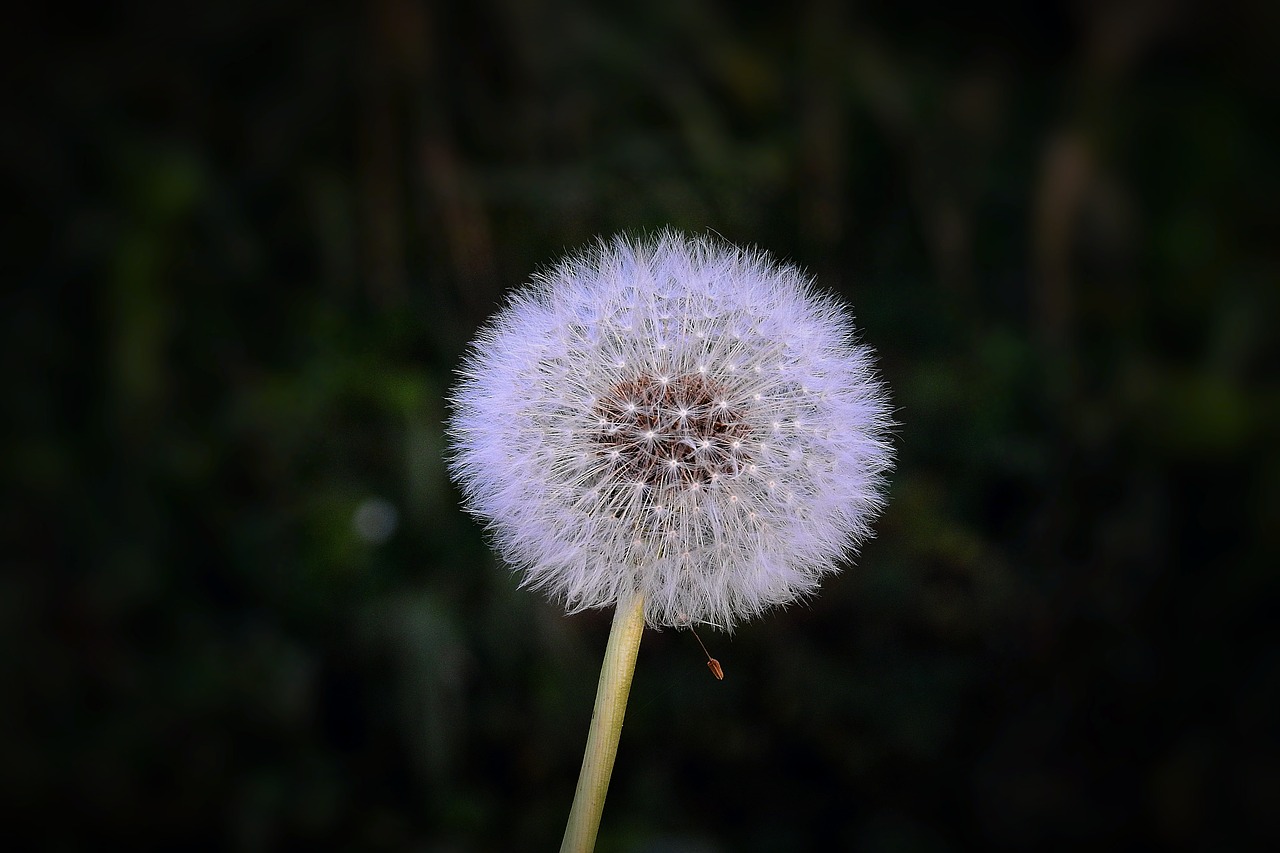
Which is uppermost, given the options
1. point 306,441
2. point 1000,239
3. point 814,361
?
point 1000,239

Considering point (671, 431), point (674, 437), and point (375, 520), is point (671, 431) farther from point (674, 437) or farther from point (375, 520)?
point (375, 520)

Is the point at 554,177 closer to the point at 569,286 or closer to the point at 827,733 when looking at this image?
the point at 569,286

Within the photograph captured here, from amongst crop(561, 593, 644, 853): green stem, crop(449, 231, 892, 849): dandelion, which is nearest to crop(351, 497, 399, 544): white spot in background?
crop(449, 231, 892, 849): dandelion

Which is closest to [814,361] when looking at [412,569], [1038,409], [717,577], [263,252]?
[717,577]

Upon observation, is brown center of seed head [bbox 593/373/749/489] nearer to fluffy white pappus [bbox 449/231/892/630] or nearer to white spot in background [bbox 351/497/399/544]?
fluffy white pappus [bbox 449/231/892/630]

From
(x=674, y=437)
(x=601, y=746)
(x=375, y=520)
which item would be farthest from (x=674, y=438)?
(x=375, y=520)

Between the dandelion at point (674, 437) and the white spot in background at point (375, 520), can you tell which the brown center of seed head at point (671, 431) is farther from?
the white spot in background at point (375, 520)
